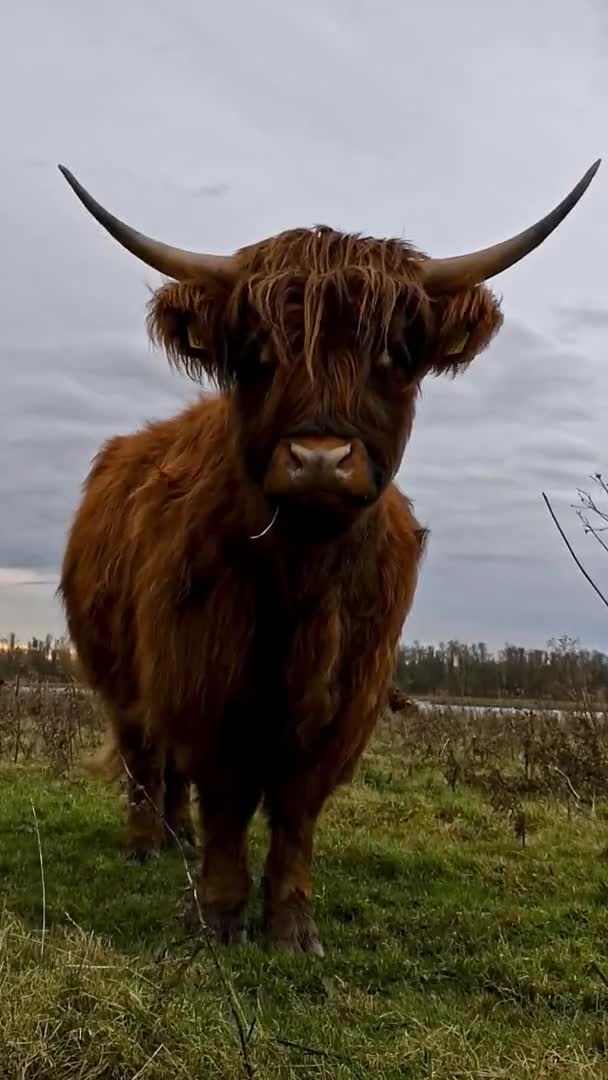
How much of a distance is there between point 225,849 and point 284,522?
1.33 metres

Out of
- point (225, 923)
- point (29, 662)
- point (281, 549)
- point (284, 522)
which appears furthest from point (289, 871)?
point (29, 662)

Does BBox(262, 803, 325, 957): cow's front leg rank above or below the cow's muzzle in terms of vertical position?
below

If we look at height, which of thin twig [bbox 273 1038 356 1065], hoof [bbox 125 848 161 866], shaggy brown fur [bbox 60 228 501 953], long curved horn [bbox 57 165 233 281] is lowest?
thin twig [bbox 273 1038 356 1065]

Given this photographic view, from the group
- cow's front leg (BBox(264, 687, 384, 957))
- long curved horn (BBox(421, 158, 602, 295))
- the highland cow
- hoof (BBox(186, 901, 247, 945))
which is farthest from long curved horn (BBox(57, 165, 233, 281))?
hoof (BBox(186, 901, 247, 945))

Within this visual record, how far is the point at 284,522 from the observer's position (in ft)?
12.4

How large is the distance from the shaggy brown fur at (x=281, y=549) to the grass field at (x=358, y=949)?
0.49m

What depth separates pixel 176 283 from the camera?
4.01 meters

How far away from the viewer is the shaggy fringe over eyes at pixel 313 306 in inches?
140

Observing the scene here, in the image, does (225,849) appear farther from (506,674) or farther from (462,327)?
(506,674)

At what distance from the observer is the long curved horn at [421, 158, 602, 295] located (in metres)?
3.77

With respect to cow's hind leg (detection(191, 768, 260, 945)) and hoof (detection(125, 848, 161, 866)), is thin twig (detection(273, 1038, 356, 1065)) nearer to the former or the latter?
cow's hind leg (detection(191, 768, 260, 945))

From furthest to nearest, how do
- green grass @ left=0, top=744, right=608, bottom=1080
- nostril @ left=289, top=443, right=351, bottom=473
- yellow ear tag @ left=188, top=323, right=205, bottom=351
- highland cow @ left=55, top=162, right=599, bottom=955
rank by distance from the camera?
yellow ear tag @ left=188, top=323, right=205, bottom=351 < highland cow @ left=55, top=162, right=599, bottom=955 < nostril @ left=289, top=443, right=351, bottom=473 < green grass @ left=0, top=744, right=608, bottom=1080

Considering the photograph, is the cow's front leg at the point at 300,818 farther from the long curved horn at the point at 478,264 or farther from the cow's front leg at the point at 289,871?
the long curved horn at the point at 478,264

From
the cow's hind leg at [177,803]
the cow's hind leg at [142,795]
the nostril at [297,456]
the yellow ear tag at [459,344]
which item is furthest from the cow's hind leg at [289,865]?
the cow's hind leg at [177,803]
